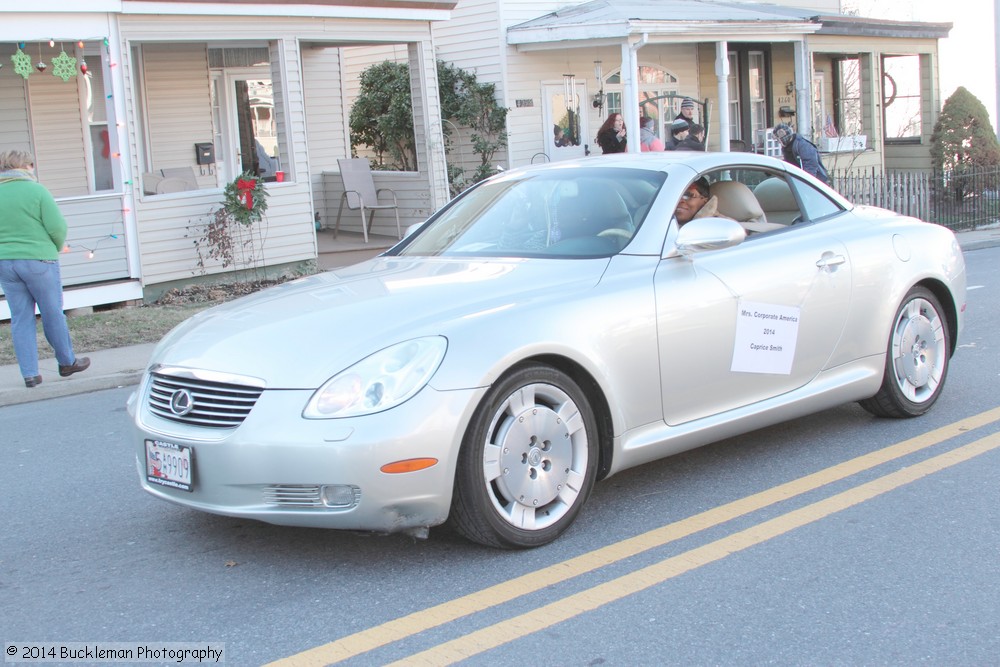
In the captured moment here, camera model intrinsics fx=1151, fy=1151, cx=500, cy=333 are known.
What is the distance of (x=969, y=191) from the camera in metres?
21.1

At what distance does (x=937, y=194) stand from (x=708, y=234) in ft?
55.3

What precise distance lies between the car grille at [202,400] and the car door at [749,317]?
5.87 ft

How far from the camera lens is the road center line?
3.72 metres

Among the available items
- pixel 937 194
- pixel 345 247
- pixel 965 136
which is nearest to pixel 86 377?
pixel 345 247

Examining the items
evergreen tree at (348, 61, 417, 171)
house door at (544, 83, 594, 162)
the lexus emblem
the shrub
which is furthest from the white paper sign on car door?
the shrub

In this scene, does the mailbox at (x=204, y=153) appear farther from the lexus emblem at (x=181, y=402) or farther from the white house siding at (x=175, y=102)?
the lexus emblem at (x=181, y=402)

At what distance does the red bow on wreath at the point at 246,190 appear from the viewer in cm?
1373

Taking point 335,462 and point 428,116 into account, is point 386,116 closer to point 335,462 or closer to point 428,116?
point 428,116

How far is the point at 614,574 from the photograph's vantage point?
4.30 m

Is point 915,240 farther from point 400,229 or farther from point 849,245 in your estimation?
point 400,229

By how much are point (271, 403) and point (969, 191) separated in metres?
19.6

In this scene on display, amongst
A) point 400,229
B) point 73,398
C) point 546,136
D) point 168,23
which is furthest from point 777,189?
point 546,136

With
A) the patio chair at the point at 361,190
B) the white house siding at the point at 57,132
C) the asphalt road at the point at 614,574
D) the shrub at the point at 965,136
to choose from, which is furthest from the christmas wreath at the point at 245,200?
the shrub at the point at 965,136

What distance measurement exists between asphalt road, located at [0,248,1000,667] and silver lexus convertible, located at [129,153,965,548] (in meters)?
0.27
